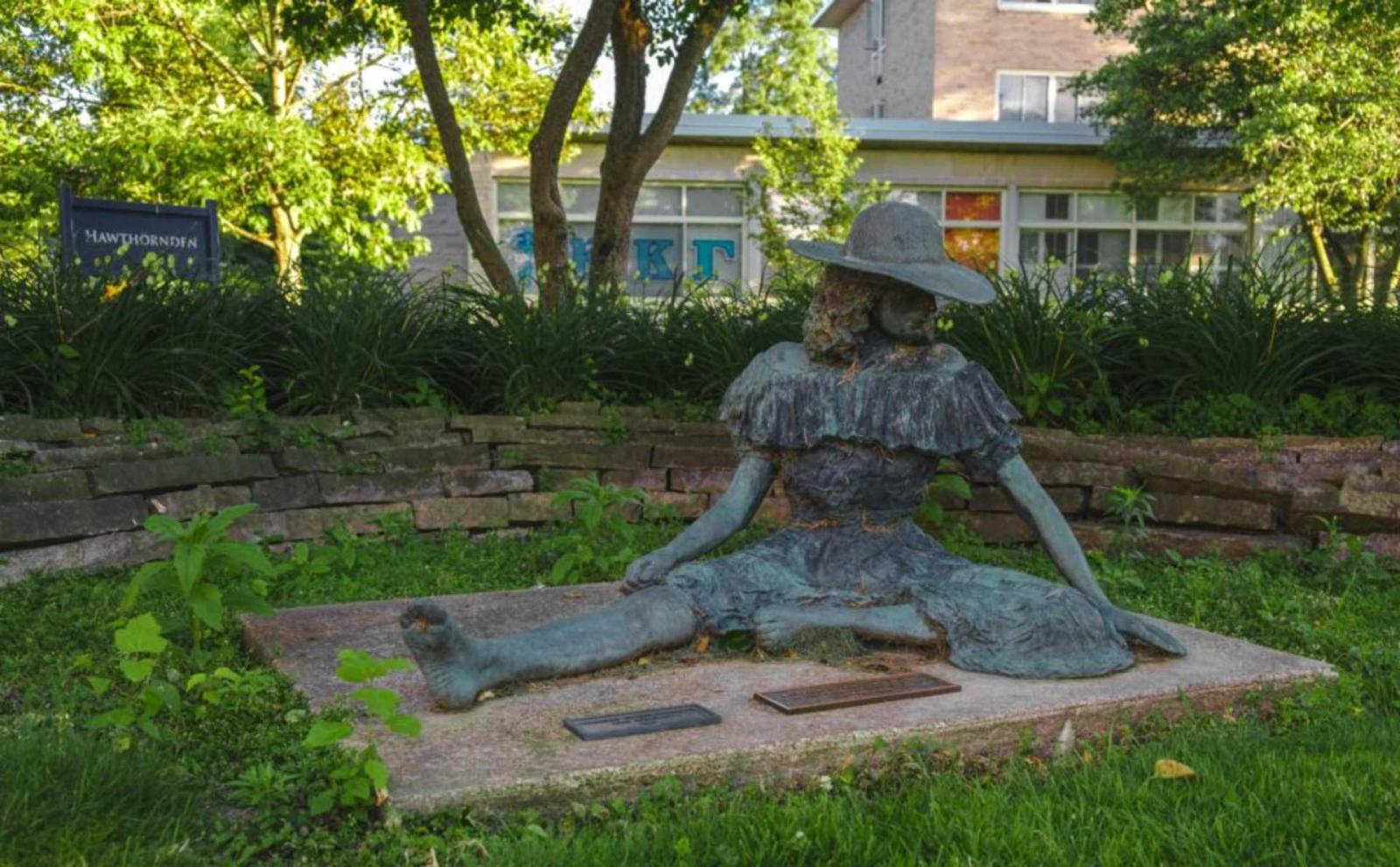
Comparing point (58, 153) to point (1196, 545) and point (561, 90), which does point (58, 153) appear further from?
point (1196, 545)

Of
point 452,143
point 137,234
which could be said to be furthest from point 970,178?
point 137,234

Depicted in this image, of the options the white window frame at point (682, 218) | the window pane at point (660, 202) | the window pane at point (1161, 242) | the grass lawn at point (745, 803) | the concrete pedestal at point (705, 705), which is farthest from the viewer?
the window pane at point (1161, 242)

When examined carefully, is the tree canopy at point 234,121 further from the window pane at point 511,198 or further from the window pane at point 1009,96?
the window pane at point 1009,96

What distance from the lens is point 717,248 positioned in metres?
21.6

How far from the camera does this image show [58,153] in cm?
1414

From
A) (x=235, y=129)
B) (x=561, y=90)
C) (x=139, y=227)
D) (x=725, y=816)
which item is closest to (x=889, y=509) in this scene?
(x=725, y=816)

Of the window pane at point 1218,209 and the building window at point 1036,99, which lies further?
the building window at point 1036,99

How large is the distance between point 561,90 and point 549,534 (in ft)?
10.1

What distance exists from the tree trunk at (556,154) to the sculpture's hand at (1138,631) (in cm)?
421

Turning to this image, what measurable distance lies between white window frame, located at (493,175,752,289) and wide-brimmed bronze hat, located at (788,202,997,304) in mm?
17167

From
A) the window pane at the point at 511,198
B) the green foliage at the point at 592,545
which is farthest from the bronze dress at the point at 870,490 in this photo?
the window pane at the point at 511,198

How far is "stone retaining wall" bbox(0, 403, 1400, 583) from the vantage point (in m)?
5.30

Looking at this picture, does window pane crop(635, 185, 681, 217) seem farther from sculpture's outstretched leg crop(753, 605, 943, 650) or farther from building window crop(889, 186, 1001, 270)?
sculpture's outstretched leg crop(753, 605, 943, 650)

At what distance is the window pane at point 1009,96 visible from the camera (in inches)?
1001
